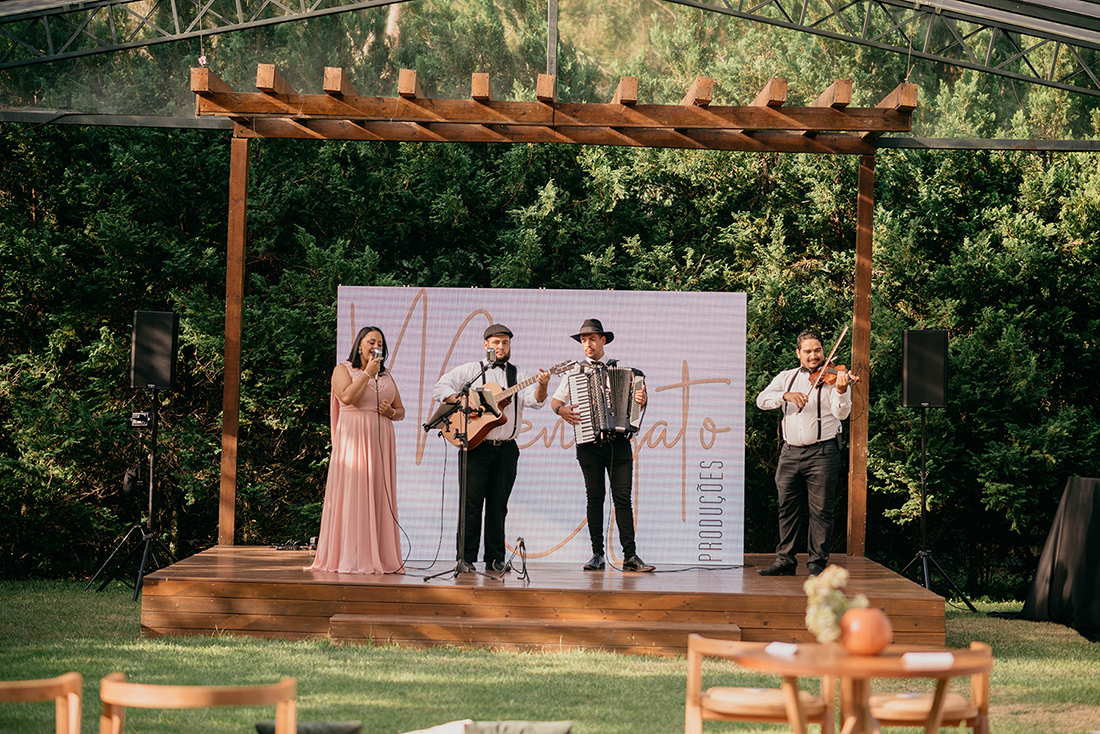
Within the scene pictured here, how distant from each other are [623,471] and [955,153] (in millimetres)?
4479

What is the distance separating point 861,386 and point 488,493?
2.73 meters

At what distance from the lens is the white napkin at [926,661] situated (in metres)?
3.20

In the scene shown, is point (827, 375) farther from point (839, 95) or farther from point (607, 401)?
point (839, 95)

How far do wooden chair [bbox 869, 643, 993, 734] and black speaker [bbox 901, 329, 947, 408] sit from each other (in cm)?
440

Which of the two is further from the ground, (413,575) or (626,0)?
(626,0)

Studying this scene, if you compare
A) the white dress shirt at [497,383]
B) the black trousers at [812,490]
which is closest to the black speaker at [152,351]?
the white dress shirt at [497,383]

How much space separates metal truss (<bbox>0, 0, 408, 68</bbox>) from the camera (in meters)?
7.76

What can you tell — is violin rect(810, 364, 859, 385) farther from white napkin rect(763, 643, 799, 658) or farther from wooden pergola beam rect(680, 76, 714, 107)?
white napkin rect(763, 643, 799, 658)

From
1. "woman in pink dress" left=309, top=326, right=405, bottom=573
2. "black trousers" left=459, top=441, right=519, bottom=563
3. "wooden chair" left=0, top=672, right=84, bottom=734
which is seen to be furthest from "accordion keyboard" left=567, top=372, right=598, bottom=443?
"wooden chair" left=0, top=672, right=84, bottom=734

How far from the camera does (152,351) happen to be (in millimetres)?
7840

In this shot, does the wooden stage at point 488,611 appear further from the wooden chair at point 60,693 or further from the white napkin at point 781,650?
the wooden chair at point 60,693

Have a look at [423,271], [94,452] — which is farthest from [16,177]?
[423,271]

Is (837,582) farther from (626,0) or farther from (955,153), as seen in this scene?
(626,0)

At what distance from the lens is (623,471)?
7.01 meters
